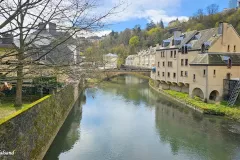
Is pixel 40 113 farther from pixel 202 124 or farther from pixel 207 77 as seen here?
pixel 207 77

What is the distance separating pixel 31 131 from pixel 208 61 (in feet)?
69.3

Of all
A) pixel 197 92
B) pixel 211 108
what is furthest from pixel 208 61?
pixel 211 108

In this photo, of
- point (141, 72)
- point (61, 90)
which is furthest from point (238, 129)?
point (141, 72)

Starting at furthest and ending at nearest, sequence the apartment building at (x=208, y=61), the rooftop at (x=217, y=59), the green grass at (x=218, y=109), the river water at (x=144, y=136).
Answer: the apartment building at (x=208, y=61) → the rooftop at (x=217, y=59) → the green grass at (x=218, y=109) → the river water at (x=144, y=136)

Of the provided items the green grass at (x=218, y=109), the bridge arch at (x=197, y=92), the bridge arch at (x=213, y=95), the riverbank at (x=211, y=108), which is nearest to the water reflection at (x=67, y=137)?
the riverbank at (x=211, y=108)

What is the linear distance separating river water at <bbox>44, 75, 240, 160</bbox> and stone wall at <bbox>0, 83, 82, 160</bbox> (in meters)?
1.25

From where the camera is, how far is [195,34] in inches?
1356

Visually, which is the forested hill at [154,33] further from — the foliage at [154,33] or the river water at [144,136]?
the river water at [144,136]

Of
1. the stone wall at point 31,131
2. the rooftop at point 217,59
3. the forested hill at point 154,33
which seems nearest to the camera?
the stone wall at point 31,131

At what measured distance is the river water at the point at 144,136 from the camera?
48.2 feet

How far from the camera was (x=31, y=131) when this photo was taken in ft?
36.8

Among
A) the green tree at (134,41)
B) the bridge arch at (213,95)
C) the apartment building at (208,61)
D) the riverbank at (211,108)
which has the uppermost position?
the green tree at (134,41)

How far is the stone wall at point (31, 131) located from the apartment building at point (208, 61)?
1733 cm

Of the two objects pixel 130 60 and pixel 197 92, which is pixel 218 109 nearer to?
pixel 197 92
